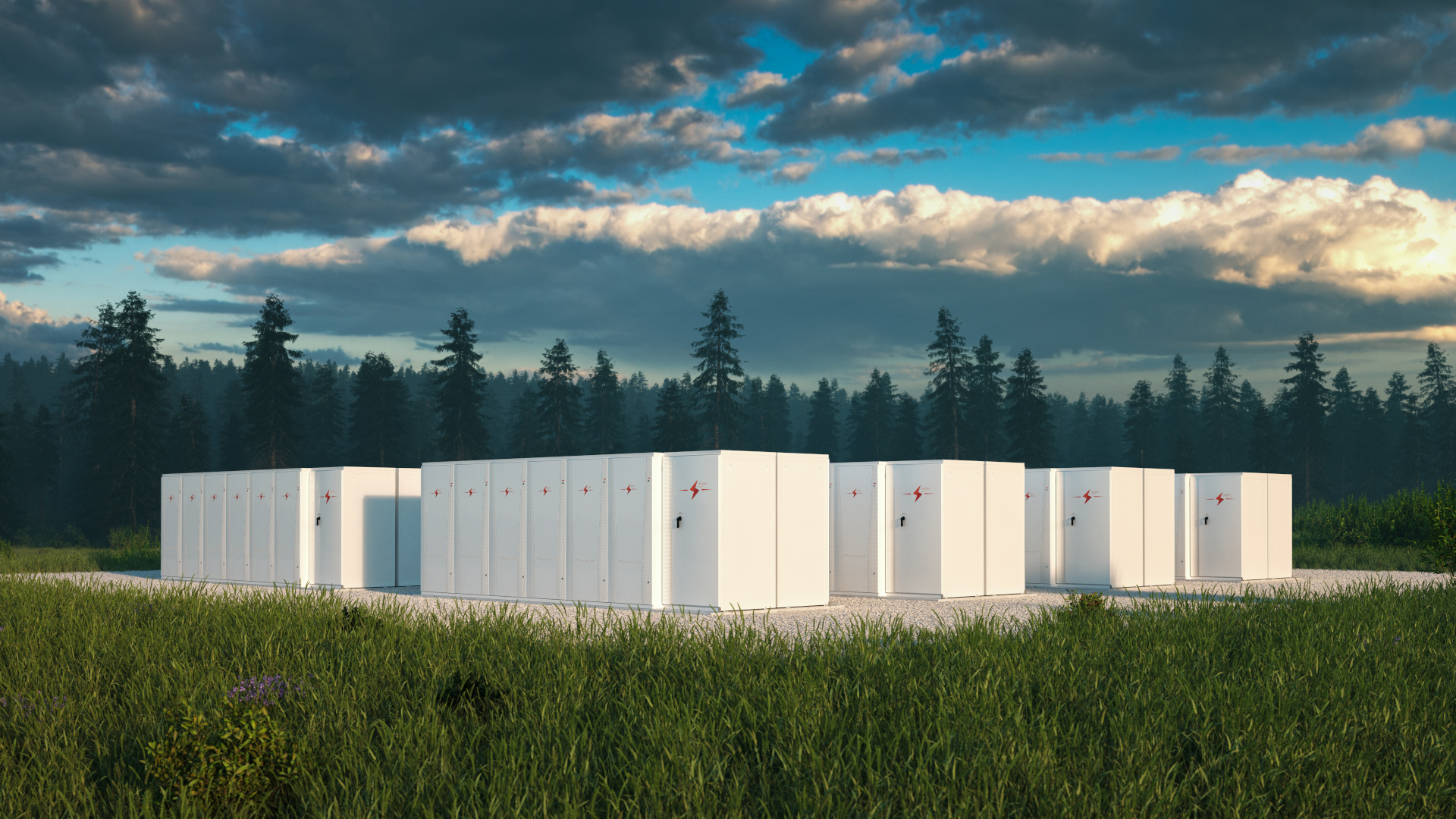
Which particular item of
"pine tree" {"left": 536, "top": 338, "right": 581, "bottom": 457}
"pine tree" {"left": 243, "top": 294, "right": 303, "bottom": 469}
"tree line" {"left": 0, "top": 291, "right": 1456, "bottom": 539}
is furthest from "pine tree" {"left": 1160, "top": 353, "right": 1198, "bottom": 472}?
"pine tree" {"left": 243, "top": 294, "right": 303, "bottom": 469}

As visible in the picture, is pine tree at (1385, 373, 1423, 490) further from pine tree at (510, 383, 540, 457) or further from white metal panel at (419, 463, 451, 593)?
white metal panel at (419, 463, 451, 593)

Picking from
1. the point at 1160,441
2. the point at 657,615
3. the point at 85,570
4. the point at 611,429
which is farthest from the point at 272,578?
the point at 1160,441

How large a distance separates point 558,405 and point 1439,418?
210 feet

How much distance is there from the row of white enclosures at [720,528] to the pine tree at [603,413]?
49064 mm

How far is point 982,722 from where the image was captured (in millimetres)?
5516

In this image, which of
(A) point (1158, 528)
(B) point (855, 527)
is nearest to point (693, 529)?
(B) point (855, 527)

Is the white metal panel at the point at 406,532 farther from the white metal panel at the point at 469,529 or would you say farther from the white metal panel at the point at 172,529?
the white metal panel at the point at 172,529

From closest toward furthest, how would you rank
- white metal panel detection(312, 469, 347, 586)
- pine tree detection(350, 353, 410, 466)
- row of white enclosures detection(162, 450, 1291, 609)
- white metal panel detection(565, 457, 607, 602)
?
row of white enclosures detection(162, 450, 1291, 609)
white metal panel detection(565, 457, 607, 602)
white metal panel detection(312, 469, 347, 586)
pine tree detection(350, 353, 410, 466)

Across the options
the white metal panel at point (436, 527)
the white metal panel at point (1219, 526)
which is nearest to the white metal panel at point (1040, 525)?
the white metal panel at point (1219, 526)

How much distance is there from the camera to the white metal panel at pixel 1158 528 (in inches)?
789

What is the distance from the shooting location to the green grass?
15.7 feet

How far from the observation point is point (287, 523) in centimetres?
2038

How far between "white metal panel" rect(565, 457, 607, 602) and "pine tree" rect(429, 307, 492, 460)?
43003mm

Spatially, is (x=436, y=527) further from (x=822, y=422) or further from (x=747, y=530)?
(x=822, y=422)
